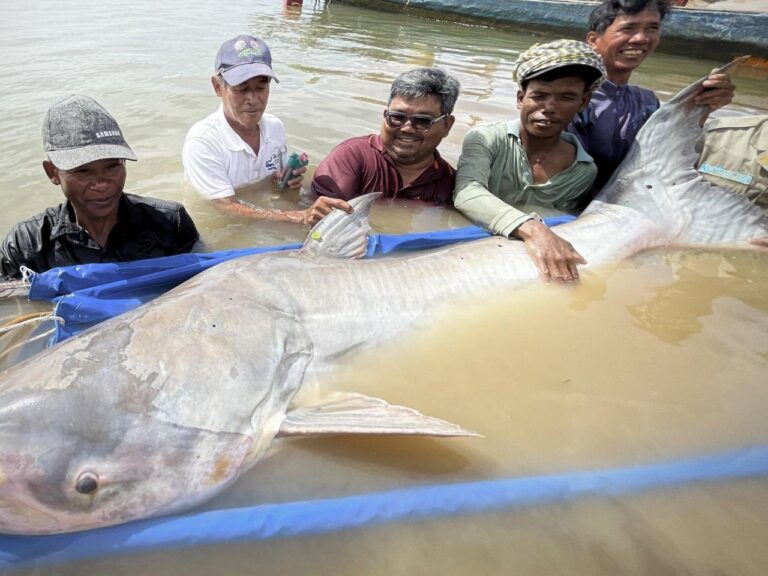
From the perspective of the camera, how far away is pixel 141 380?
Answer: 166 centimetres

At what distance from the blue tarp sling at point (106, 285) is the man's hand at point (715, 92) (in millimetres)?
2885

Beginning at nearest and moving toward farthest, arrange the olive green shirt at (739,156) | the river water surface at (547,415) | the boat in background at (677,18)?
the river water surface at (547,415)
the olive green shirt at (739,156)
the boat in background at (677,18)

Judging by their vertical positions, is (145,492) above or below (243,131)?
below

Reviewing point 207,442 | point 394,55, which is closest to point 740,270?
point 207,442

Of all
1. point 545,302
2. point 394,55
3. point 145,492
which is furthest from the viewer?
point 394,55

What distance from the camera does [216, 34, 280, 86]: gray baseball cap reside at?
3623 mm

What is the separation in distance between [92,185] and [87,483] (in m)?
1.65

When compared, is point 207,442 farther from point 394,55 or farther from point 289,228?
point 394,55

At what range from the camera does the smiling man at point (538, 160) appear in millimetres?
2881

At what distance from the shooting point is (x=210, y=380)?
5.71 feet

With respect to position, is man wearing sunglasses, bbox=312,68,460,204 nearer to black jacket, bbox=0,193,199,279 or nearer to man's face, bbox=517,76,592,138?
man's face, bbox=517,76,592,138

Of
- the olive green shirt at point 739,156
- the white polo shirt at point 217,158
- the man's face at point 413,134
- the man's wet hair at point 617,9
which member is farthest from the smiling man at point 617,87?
the white polo shirt at point 217,158

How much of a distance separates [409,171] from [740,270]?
2203mm

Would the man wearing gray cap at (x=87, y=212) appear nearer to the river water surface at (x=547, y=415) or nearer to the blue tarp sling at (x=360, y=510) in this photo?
the river water surface at (x=547, y=415)
